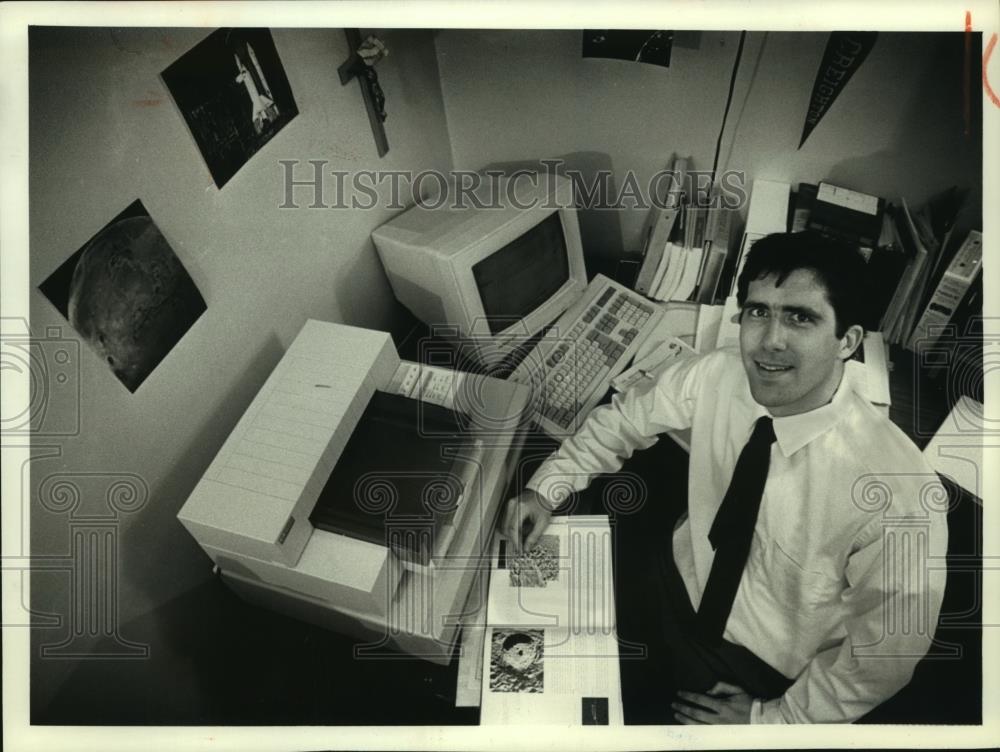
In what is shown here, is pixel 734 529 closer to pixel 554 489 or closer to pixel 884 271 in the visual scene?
pixel 554 489

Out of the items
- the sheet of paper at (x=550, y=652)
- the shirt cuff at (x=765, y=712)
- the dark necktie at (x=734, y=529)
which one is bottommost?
the shirt cuff at (x=765, y=712)

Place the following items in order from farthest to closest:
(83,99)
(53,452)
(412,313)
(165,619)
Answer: (412,313)
(165,619)
(53,452)
(83,99)

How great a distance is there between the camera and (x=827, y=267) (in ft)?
3.36

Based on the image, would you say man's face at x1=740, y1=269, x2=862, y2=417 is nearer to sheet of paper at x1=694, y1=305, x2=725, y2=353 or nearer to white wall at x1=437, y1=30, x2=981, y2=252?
sheet of paper at x1=694, y1=305, x2=725, y2=353

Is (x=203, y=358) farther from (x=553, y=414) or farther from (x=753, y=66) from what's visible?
(x=753, y=66)

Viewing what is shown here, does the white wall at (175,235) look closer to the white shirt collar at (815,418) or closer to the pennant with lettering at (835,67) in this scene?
the pennant with lettering at (835,67)

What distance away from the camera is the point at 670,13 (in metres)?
1.04

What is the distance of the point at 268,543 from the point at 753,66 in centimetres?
121

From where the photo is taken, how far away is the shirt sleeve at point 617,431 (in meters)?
1.18

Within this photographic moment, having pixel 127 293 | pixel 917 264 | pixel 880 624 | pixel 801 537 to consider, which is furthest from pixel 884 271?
pixel 127 293

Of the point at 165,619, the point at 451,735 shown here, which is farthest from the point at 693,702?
the point at 165,619

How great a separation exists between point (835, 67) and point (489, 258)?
28.8 inches

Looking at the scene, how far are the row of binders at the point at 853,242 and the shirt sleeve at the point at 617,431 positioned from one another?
0.24 metres

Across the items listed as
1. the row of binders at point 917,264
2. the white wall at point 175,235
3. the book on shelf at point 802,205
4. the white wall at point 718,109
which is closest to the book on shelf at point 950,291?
the row of binders at point 917,264
